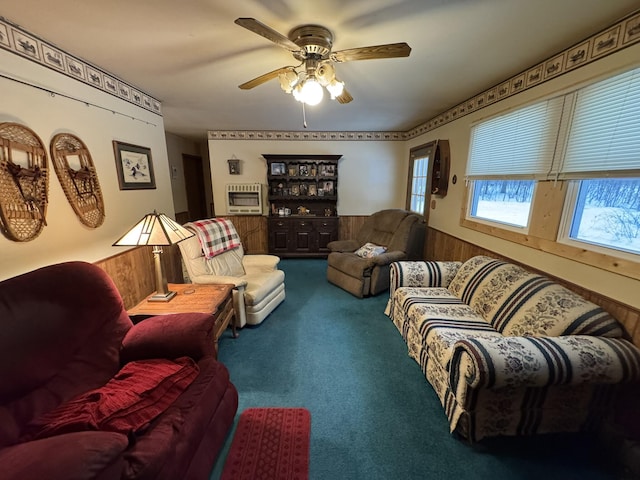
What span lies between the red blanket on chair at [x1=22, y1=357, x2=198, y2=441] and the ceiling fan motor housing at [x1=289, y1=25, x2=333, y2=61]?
73.8 inches

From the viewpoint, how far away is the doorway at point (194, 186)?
5401 millimetres

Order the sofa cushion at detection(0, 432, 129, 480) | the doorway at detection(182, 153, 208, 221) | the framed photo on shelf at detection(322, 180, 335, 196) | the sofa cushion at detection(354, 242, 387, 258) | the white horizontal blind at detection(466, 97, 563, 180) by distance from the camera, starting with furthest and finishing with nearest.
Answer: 1. the doorway at detection(182, 153, 208, 221)
2. the framed photo on shelf at detection(322, 180, 335, 196)
3. the sofa cushion at detection(354, 242, 387, 258)
4. the white horizontal blind at detection(466, 97, 563, 180)
5. the sofa cushion at detection(0, 432, 129, 480)

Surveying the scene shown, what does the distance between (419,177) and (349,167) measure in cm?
128

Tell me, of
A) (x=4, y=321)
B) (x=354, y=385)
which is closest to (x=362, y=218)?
(x=354, y=385)

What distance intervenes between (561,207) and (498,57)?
1126 millimetres

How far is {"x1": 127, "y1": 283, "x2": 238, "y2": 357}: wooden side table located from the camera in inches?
71.2

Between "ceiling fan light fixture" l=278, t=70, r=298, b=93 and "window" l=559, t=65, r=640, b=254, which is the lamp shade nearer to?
"ceiling fan light fixture" l=278, t=70, r=298, b=93

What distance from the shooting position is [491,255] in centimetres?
242

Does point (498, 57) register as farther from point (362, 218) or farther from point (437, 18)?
point (362, 218)

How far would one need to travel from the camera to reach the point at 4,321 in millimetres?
1009

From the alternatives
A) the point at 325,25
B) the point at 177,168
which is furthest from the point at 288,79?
the point at 177,168

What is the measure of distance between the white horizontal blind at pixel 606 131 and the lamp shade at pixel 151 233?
272cm

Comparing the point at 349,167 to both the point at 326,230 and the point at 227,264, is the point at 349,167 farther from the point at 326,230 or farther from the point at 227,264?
the point at 227,264

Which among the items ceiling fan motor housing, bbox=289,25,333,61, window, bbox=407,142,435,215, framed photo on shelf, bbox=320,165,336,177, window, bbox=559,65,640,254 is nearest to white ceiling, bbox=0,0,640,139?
ceiling fan motor housing, bbox=289,25,333,61
